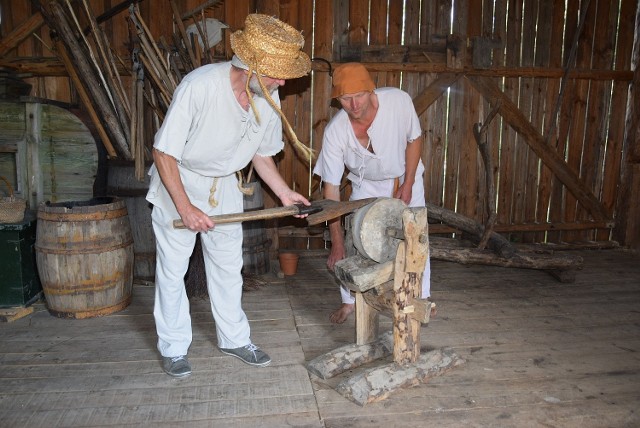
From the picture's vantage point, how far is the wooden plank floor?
109 inches

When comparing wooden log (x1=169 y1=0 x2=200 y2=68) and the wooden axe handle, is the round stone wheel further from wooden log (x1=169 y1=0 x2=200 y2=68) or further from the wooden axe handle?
wooden log (x1=169 y1=0 x2=200 y2=68)

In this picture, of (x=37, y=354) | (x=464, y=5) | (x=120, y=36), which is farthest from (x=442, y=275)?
(x=120, y=36)

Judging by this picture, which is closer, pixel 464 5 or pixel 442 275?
pixel 442 275

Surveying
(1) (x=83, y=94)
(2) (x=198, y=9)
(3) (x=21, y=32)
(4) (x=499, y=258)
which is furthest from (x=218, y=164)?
(3) (x=21, y=32)

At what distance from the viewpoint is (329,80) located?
5.64 meters

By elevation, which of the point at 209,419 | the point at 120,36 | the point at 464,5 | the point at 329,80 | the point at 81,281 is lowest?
the point at 209,419

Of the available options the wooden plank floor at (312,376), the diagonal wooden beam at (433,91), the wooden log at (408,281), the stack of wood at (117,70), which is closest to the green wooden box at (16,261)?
the wooden plank floor at (312,376)

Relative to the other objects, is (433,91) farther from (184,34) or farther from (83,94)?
(83,94)

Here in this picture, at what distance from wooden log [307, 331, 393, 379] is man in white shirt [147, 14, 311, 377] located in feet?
1.09

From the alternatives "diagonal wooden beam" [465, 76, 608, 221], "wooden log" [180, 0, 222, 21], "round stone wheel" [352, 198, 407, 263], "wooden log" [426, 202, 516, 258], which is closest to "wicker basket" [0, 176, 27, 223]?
"wooden log" [180, 0, 222, 21]

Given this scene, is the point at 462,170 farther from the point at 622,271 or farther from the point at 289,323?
the point at 289,323

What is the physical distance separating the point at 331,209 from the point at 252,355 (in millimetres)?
1012

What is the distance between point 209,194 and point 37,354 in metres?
1.48

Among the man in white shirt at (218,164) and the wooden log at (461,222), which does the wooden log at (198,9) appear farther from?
the wooden log at (461,222)
